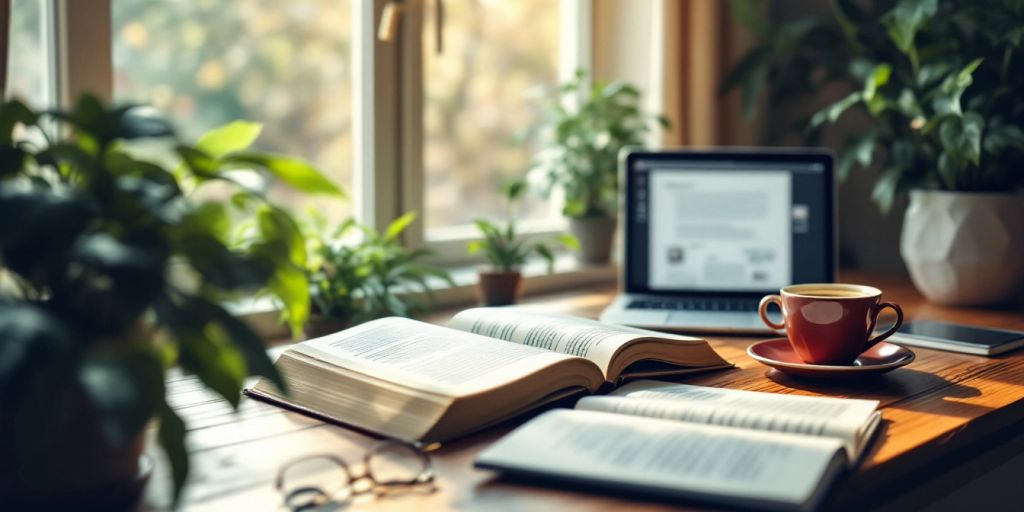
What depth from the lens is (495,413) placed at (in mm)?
932

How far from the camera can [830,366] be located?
108 cm

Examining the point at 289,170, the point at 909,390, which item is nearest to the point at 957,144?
the point at 909,390

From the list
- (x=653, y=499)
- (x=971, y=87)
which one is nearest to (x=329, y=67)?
(x=971, y=87)

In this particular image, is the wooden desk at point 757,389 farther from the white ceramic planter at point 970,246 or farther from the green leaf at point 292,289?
the white ceramic planter at point 970,246

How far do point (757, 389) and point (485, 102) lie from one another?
120 cm

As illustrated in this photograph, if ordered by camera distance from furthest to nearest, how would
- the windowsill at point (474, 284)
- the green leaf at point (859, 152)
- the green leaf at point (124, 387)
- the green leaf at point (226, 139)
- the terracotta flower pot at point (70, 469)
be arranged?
the green leaf at point (859, 152), the windowsill at point (474, 284), the green leaf at point (226, 139), the terracotta flower pot at point (70, 469), the green leaf at point (124, 387)

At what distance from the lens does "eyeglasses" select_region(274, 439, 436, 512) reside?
0.77 metres

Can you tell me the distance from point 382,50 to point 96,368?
1166 millimetres

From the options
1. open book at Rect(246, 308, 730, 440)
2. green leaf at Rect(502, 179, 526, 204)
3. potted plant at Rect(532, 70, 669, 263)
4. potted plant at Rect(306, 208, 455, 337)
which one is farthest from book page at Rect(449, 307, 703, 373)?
potted plant at Rect(532, 70, 669, 263)

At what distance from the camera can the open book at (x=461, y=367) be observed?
91cm

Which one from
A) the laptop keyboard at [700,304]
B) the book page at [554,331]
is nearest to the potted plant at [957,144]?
the laptop keyboard at [700,304]

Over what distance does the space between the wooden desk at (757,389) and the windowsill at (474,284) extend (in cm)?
38

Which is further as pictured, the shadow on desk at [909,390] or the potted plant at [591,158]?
the potted plant at [591,158]

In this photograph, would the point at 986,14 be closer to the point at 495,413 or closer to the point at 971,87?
the point at 971,87
